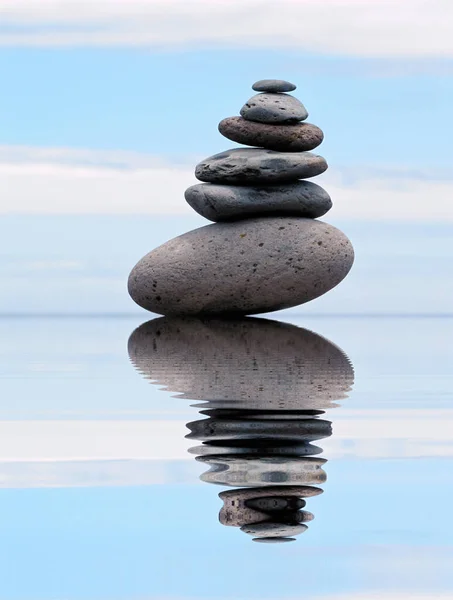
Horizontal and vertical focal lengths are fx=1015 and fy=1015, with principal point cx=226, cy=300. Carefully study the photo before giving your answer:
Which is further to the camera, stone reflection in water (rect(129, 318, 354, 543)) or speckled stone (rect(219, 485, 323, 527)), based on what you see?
stone reflection in water (rect(129, 318, 354, 543))

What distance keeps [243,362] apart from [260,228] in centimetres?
541

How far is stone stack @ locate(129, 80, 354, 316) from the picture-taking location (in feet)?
59.6

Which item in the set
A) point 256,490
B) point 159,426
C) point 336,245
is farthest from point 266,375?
point 336,245

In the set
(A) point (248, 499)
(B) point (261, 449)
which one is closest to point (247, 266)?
(B) point (261, 449)

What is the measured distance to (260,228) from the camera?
717 inches

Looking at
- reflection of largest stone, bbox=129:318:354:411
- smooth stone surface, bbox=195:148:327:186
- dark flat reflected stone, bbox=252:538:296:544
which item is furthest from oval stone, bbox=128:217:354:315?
dark flat reflected stone, bbox=252:538:296:544

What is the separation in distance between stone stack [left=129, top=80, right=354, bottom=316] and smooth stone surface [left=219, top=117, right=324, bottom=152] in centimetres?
2

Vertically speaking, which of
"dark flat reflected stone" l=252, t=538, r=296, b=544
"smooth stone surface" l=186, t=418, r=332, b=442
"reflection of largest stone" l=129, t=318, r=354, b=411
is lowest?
"dark flat reflected stone" l=252, t=538, r=296, b=544

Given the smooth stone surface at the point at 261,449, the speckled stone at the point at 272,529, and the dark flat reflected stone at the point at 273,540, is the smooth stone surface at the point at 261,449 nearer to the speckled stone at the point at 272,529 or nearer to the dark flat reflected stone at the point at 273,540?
the speckled stone at the point at 272,529

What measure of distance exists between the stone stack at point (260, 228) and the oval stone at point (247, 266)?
0.02 m

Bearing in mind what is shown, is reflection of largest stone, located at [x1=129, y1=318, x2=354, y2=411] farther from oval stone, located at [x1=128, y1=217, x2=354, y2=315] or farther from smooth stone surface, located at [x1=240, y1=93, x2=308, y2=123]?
smooth stone surface, located at [x1=240, y1=93, x2=308, y2=123]

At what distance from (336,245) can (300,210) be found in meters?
0.92

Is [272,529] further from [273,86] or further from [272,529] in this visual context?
[273,86]
